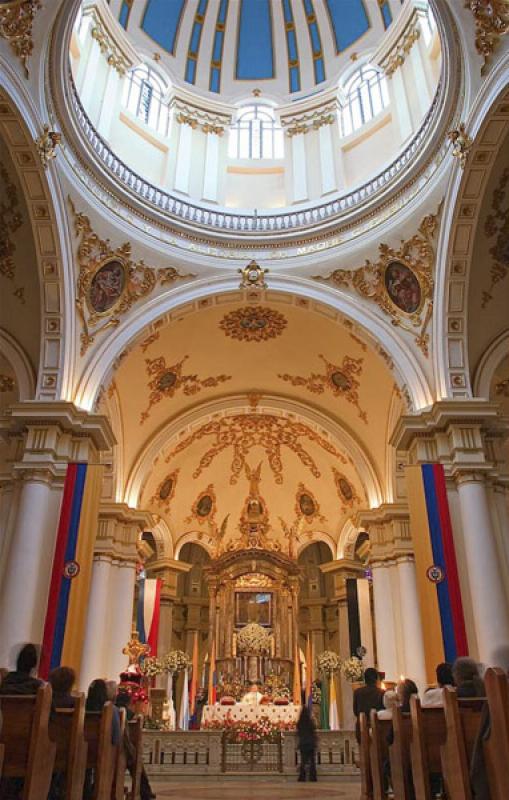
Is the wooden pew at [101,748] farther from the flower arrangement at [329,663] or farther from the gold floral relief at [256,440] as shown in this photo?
the flower arrangement at [329,663]

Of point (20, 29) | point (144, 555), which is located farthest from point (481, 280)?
point (144, 555)

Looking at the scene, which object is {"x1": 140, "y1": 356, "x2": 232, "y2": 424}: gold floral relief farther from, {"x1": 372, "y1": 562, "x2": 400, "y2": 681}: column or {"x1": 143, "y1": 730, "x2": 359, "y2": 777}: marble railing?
{"x1": 143, "y1": 730, "x2": 359, "y2": 777}: marble railing

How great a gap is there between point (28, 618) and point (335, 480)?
37.7ft

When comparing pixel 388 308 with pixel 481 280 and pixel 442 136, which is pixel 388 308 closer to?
pixel 481 280

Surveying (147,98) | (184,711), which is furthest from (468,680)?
(184,711)

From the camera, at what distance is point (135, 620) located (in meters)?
18.2

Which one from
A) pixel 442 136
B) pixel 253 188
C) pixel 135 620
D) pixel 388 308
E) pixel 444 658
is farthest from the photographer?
pixel 135 620

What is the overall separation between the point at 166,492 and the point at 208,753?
32.8ft

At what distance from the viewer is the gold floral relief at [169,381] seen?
15.2m

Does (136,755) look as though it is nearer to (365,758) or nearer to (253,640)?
(365,758)

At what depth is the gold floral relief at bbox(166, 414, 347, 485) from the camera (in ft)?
60.7

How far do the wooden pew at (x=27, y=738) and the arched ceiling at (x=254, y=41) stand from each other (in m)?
14.9

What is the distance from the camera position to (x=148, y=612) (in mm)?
17312

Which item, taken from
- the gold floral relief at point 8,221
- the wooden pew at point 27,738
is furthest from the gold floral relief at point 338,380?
the wooden pew at point 27,738
